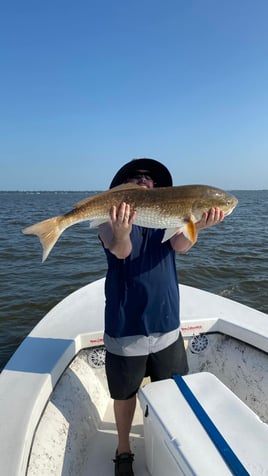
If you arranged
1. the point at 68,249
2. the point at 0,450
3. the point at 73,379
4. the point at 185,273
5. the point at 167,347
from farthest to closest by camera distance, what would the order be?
the point at 68,249 → the point at 185,273 → the point at 73,379 → the point at 167,347 → the point at 0,450

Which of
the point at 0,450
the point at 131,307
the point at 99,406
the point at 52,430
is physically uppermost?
the point at 131,307

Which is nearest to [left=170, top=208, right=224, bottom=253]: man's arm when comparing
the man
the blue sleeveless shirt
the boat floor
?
the man

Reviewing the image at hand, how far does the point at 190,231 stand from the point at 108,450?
2347 mm

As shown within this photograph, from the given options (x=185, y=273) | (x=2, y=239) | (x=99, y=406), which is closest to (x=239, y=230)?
(x=185, y=273)

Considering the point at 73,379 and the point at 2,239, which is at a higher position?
the point at 2,239

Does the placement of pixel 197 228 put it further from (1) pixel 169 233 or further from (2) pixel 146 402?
(2) pixel 146 402

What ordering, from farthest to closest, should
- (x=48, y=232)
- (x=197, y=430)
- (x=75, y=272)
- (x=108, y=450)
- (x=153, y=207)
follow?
(x=75, y=272) → (x=108, y=450) → (x=48, y=232) → (x=153, y=207) → (x=197, y=430)

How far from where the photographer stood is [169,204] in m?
2.76

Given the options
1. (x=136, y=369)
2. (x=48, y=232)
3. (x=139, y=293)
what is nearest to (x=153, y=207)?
(x=139, y=293)

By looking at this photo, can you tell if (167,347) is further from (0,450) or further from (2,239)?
(2,239)

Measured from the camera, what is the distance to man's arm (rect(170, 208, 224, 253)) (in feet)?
9.02

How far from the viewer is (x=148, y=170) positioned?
296cm

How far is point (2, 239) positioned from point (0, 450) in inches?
646

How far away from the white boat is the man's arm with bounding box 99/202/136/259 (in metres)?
1.06
